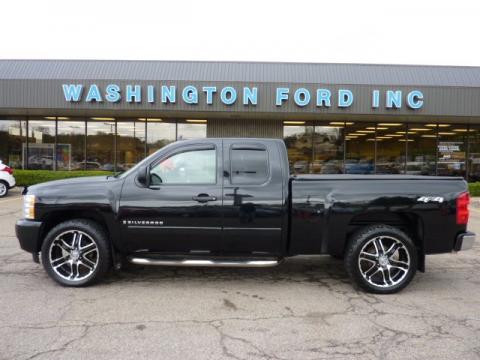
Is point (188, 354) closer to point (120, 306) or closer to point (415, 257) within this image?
point (120, 306)

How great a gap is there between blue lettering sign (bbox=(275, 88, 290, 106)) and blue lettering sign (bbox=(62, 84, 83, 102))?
7.70 m

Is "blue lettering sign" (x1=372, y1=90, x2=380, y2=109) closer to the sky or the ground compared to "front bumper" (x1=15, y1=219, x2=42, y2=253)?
closer to the sky

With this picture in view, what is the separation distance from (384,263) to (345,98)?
11.9 m

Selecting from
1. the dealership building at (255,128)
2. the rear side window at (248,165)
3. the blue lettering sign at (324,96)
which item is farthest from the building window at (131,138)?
the rear side window at (248,165)

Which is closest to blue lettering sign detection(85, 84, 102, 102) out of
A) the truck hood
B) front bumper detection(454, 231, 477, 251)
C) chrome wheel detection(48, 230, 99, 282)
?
the truck hood

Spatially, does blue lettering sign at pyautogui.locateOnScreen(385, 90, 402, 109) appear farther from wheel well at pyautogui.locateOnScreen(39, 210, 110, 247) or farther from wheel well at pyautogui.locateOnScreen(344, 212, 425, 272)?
wheel well at pyautogui.locateOnScreen(39, 210, 110, 247)

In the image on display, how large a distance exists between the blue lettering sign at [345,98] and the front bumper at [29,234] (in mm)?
13030

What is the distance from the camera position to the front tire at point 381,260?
15.6 feet

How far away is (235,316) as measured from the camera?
4.05 m

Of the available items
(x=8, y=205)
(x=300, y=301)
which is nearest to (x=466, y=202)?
(x=300, y=301)

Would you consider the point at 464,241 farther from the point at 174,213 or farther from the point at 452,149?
the point at 452,149

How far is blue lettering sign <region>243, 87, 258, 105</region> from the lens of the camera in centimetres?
1550

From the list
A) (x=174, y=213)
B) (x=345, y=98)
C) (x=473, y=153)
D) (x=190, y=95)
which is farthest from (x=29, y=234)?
(x=473, y=153)

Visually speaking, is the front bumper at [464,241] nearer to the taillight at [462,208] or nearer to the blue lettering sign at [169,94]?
the taillight at [462,208]
